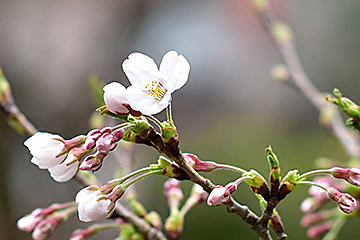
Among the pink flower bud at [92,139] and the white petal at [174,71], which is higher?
the white petal at [174,71]

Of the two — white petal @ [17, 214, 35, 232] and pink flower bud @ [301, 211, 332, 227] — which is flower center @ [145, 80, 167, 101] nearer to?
white petal @ [17, 214, 35, 232]

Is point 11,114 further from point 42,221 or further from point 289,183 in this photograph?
point 289,183

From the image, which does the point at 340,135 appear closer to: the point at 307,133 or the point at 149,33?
the point at 307,133

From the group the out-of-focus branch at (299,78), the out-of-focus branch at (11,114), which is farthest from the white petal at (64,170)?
the out-of-focus branch at (299,78)

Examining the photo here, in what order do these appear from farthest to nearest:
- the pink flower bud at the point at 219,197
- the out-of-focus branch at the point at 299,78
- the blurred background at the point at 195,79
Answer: the blurred background at the point at 195,79 → the out-of-focus branch at the point at 299,78 → the pink flower bud at the point at 219,197

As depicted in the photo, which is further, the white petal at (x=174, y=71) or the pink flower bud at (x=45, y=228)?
the pink flower bud at (x=45, y=228)

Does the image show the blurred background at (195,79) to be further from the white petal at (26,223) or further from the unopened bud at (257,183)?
the unopened bud at (257,183)

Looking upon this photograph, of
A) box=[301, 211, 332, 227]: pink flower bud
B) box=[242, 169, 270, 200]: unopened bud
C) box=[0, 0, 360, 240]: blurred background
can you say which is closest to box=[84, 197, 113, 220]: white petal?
box=[242, 169, 270, 200]: unopened bud

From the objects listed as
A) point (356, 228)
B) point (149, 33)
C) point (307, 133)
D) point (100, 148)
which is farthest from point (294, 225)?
point (149, 33)

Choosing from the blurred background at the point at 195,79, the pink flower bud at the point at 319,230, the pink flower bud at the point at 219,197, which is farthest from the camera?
the blurred background at the point at 195,79
